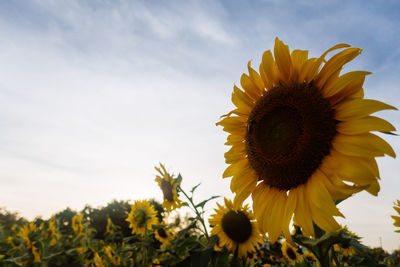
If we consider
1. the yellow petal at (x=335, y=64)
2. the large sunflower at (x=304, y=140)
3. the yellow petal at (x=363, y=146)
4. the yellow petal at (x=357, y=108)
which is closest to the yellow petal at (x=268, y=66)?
the large sunflower at (x=304, y=140)

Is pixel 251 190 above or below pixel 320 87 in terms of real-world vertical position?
below

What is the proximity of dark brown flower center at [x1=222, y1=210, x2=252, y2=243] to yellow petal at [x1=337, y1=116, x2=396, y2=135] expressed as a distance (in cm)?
257

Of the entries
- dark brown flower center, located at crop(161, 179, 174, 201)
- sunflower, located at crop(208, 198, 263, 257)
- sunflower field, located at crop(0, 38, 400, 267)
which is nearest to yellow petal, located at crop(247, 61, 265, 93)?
sunflower field, located at crop(0, 38, 400, 267)

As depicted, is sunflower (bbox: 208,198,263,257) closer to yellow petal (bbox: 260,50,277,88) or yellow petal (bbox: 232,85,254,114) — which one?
yellow petal (bbox: 232,85,254,114)

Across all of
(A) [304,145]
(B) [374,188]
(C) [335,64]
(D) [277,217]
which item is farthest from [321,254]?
(C) [335,64]

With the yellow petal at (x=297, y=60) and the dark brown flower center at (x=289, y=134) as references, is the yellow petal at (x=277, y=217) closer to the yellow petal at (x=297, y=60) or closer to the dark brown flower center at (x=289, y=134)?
the dark brown flower center at (x=289, y=134)

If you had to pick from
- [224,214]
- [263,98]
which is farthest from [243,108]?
[224,214]

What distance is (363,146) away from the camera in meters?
1.26

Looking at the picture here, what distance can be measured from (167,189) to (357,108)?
3827 mm

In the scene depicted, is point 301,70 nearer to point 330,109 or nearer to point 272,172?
point 330,109

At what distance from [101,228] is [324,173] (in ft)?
66.6

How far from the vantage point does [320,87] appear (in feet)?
5.06

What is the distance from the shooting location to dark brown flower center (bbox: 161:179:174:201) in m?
4.63

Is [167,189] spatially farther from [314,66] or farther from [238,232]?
[314,66]
